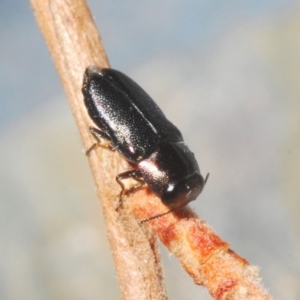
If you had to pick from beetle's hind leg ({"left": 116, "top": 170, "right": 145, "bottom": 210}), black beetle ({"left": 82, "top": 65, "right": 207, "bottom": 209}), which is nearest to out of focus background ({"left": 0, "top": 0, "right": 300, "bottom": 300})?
black beetle ({"left": 82, "top": 65, "right": 207, "bottom": 209})

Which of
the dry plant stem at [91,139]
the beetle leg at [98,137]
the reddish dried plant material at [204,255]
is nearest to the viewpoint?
the reddish dried plant material at [204,255]

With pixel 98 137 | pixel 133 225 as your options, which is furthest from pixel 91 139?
pixel 133 225

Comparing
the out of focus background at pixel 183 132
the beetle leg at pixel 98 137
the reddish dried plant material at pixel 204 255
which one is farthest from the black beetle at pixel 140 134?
the out of focus background at pixel 183 132

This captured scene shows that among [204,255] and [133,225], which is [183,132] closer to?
[133,225]

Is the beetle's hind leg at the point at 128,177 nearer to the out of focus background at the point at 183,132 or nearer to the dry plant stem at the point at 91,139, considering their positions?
the dry plant stem at the point at 91,139

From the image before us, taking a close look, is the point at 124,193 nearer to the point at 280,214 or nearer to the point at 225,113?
the point at 280,214

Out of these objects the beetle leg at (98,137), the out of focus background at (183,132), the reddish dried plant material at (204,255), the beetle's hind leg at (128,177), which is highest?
the out of focus background at (183,132)

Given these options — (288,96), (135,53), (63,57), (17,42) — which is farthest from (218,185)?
(63,57)

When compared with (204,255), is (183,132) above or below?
above
